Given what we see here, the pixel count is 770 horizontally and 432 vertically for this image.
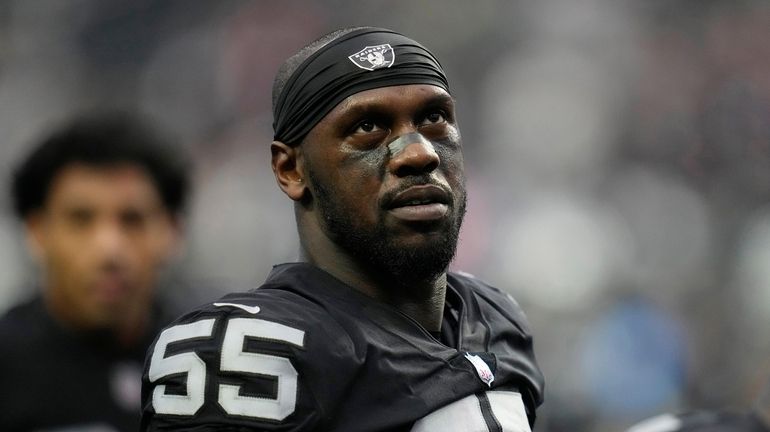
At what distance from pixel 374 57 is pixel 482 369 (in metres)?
0.68

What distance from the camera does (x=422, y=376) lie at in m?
2.43

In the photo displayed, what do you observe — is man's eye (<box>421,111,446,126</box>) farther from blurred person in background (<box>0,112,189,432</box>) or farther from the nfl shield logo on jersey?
blurred person in background (<box>0,112,189,432</box>)

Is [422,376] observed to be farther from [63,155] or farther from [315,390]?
[63,155]

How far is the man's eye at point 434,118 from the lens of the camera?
2.60 m

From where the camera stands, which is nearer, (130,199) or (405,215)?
(405,215)

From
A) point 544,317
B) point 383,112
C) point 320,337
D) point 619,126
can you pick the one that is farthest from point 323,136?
point 619,126

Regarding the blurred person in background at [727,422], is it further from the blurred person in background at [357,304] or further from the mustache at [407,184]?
the mustache at [407,184]

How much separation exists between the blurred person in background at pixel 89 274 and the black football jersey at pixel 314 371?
5.80ft

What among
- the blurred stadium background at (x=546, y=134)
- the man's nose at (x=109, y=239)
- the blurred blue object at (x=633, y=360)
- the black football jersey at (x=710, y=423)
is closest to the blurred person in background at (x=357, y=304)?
the black football jersey at (x=710, y=423)

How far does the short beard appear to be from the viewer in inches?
98.9

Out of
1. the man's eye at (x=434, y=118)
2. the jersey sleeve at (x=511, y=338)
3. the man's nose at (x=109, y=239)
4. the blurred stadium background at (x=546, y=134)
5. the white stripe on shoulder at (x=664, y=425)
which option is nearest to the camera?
the man's eye at (x=434, y=118)

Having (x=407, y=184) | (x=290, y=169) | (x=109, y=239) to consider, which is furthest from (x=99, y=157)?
(x=407, y=184)

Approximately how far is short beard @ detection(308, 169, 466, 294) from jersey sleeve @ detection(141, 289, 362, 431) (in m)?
0.21

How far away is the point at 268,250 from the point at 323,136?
357 inches
